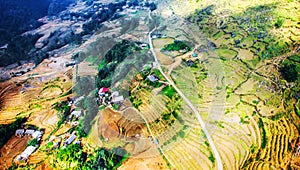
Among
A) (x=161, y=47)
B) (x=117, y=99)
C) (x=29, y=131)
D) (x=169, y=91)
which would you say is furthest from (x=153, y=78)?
(x=29, y=131)

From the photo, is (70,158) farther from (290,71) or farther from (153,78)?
(290,71)

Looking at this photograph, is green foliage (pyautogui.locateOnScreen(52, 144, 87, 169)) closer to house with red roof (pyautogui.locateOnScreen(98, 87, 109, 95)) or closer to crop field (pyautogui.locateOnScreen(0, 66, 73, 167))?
crop field (pyautogui.locateOnScreen(0, 66, 73, 167))

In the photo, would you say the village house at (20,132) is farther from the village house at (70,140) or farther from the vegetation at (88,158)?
the vegetation at (88,158)

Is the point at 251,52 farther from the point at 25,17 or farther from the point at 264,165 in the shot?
the point at 25,17

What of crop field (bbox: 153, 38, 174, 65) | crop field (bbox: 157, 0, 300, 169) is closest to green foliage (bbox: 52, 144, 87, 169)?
crop field (bbox: 157, 0, 300, 169)

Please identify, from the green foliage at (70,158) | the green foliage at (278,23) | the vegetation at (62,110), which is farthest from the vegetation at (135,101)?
the green foliage at (278,23)

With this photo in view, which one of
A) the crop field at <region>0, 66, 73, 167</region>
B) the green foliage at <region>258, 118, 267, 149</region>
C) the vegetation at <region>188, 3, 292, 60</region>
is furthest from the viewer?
the vegetation at <region>188, 3, 292, 60</region>
